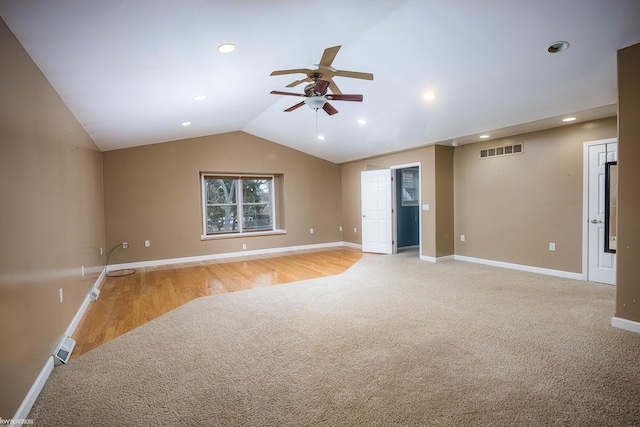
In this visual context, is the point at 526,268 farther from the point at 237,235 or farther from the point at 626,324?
the point at 237,235

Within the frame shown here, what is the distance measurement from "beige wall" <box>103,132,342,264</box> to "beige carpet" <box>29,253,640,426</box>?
3.15 m

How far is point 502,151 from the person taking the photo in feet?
18.7

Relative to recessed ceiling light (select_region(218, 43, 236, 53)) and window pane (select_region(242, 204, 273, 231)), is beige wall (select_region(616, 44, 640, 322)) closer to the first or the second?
recessed ceiling light (select_region(218, 43, 236, 53))

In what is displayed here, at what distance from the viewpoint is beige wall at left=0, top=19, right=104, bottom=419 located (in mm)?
1833

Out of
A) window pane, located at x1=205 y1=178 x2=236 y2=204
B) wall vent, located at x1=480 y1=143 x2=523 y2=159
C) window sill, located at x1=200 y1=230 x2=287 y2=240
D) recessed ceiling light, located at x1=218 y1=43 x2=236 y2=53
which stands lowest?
window sill, located at x1=200 y1=230 x2=287 y2=240

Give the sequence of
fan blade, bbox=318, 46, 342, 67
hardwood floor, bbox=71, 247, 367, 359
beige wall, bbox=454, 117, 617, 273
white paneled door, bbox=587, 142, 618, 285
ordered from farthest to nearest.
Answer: beige wall, bbox=454, 117, 617, 273 < white paneled door, bbox=587, 142, 618, 285 < hardwood floor, bbox=71, 247, 367, 359 < fan blade, bbox=318, 46, 342, 67

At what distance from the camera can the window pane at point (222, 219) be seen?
7391 mm

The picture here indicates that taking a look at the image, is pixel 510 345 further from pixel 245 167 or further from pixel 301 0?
pixel 245 167

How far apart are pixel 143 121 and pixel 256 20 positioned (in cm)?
300

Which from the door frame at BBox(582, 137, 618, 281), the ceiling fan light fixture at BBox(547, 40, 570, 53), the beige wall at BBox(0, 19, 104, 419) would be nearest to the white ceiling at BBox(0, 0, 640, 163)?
the ceiling fan light fixture at BBox(547, 40, 570, 53)

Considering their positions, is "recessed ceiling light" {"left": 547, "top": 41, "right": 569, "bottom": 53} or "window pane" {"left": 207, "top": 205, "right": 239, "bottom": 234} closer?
"recessed ceiling light" {"left": 547, "top": 41, "right": 569, "bottom": 53}

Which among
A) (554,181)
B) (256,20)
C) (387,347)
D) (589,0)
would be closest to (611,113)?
(554,181)

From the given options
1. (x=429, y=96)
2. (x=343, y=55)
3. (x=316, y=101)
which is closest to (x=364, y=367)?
(x=316, y=101)

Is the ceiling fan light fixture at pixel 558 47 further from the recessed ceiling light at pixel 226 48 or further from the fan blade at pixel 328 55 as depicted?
the recessed ceiling light at pixel 226 48
